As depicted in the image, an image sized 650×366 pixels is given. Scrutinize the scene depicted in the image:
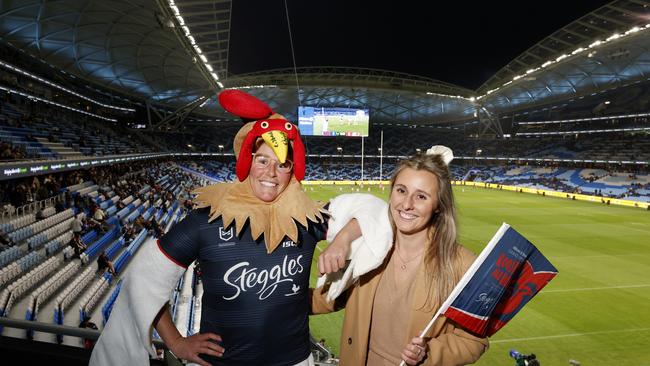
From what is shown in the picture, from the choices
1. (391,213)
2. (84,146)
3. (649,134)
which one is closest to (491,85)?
(649,134)

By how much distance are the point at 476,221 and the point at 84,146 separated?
89.6ft

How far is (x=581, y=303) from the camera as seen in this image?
38.5 ft

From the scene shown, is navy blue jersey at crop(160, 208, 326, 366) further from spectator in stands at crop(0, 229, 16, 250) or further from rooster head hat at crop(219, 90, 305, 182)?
spectator in stands at crop(0, 229, 16, 250)

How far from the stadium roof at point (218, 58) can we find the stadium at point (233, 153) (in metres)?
0.18

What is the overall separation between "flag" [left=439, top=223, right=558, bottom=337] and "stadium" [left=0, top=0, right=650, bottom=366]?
1643 millimetres

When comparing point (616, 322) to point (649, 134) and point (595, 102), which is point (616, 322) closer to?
point (649, 134)

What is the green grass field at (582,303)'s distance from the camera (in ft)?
29.3

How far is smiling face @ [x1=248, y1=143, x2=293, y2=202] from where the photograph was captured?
2.11m

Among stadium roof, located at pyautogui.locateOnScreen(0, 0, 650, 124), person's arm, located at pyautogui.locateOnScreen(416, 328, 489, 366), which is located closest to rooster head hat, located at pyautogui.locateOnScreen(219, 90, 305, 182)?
person's arm, located at pyautogui.locateOnScreen(416, 328, 489, 366)

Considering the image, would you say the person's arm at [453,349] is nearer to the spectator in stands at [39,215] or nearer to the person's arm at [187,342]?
the person's arm at [187,342]

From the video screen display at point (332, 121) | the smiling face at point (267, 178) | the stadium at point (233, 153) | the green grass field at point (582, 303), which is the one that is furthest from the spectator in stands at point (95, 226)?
the video screen display at point (332, 121)

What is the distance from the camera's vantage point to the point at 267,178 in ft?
6.91

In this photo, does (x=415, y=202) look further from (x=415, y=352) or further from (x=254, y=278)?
(x=254, y=278)

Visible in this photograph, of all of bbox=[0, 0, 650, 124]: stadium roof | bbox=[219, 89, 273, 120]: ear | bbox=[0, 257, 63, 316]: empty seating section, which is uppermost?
bbox=[0, 0, 650, 124]: stadium roof
